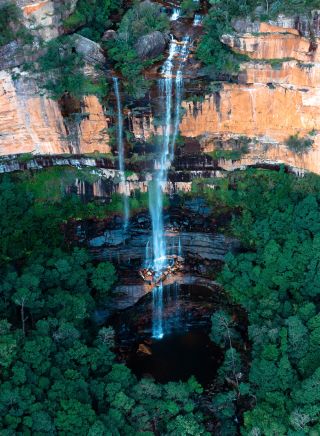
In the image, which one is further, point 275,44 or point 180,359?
point 180,359

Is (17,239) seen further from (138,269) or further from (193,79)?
(193,79)

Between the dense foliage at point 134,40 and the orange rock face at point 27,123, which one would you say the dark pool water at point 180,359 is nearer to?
the orange rock face at point 27,123

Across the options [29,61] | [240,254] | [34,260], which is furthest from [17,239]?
[240,254]

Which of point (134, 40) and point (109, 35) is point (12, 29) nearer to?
point (109, 35)

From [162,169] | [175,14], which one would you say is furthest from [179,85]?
[175,14]

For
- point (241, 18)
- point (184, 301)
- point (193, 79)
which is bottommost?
point (184, 301)

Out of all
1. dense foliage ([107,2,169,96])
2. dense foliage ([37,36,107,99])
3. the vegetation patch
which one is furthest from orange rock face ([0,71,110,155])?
the vegetation patch
